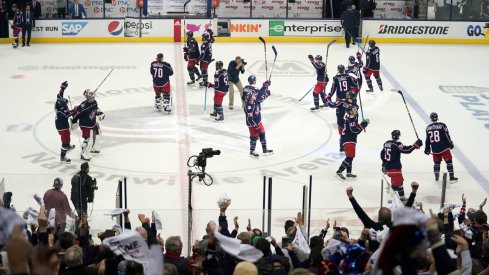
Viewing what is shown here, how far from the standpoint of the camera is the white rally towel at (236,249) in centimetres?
540

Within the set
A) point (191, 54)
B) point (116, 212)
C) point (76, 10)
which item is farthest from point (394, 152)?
point (76, 10)

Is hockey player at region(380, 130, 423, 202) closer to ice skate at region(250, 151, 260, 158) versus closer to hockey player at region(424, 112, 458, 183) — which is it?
hockey player at region(424, 112, 458, 183)

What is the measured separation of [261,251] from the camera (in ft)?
21.5

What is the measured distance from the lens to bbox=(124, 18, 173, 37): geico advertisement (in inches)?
942

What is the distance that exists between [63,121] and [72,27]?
10287mm

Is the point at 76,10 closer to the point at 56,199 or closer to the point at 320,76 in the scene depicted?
the point at 320,76

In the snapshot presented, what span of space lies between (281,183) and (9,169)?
16.9 feet

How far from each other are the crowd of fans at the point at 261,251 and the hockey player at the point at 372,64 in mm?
9976

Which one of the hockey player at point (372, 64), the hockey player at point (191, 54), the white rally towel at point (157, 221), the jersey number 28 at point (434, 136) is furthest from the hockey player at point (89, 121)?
the hockey player at point (372, 64)

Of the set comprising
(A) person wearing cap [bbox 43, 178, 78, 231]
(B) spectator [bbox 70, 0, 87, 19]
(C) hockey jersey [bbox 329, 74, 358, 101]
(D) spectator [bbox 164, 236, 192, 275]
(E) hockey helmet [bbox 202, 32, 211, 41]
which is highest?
(B) spectator [bbox 70, 0, 87, 19]

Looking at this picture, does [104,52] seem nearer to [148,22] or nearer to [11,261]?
[148,22]

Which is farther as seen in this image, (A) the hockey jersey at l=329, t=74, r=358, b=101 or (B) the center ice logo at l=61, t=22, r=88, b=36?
(B) the center ice logo at l=61, t=22, r=88, b=36

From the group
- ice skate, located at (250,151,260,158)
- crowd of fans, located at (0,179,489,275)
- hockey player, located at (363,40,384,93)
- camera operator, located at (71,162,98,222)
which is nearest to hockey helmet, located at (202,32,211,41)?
hockey player, located at (363,40,384,93)

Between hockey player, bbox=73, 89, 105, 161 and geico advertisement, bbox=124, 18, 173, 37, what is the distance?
9.91 meters
